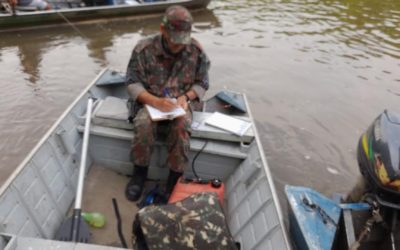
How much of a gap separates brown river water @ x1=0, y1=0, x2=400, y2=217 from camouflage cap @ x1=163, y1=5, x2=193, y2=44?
2.19 meters

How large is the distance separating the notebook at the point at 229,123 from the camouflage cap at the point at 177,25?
824 mm

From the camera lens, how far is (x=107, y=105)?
11.2 ft

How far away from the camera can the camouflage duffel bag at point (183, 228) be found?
2.17 meters

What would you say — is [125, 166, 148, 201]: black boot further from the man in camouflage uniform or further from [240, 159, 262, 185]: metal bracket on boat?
[240, 159, 262, 185]: metal bracket on boat

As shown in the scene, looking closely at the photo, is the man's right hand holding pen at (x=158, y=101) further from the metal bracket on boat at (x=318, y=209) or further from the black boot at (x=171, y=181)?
the metal bracket on boat at (x=318, y=209)

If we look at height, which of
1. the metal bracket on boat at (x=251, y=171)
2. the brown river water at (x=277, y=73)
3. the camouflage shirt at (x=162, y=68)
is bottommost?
the brown river water at (x=277, y=73)

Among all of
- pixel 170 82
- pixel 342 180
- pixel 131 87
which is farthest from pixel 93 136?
pixel 342 180

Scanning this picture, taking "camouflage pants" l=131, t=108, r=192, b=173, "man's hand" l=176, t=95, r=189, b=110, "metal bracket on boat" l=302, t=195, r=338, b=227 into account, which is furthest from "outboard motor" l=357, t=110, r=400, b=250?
"man's hand" l=176, t=95, r=189, b=110

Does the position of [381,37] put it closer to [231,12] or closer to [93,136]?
[231,12]

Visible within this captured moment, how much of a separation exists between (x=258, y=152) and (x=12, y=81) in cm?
502

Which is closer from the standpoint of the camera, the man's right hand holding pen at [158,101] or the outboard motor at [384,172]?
the outboard motor at [384,172]

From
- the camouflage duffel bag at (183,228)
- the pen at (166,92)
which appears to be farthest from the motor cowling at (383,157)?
the pen at (166,92)

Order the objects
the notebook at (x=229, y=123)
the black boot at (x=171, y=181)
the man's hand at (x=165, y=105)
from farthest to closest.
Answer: the notebook at (x=229, y=123) → the black boot at (x=171, y=181) → the man's hand at (x=165, y=105)

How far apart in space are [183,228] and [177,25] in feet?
5.29
